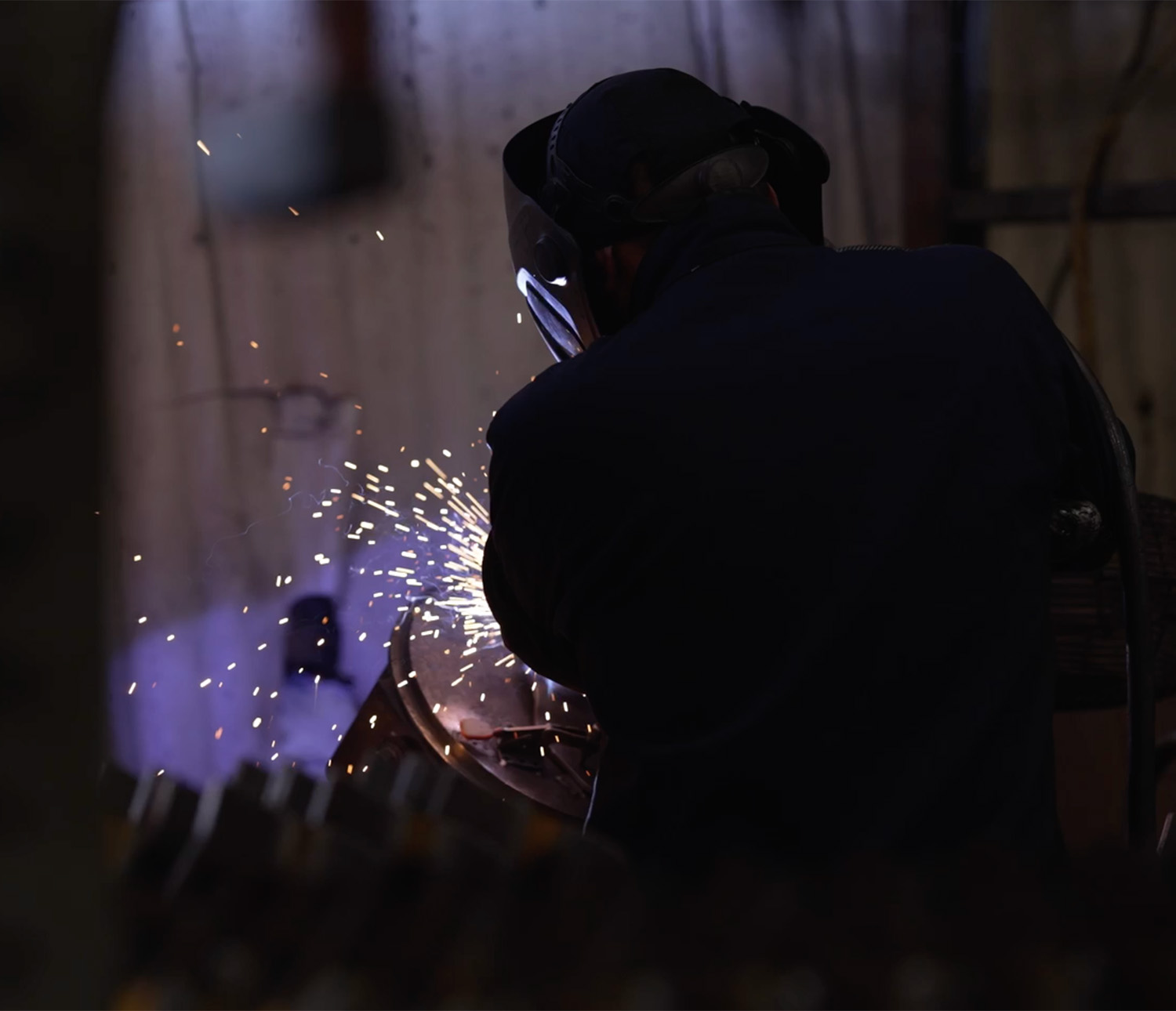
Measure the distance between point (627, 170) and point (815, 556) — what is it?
1.59ft

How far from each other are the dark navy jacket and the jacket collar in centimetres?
7

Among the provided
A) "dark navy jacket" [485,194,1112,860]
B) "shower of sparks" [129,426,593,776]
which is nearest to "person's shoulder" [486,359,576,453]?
"dark navy jacket" [485,194,1112,860]

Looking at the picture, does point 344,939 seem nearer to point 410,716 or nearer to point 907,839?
point 907,839

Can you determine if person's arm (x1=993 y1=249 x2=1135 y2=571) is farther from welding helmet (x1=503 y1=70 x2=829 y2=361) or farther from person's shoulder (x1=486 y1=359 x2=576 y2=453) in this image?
person's shoulder (x1=486 y1=359 x2=576 y2=453)

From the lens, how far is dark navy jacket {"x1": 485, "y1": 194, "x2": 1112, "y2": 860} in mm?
964

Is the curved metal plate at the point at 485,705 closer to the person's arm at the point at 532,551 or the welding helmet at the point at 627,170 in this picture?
the person's arm at the point at 532,551

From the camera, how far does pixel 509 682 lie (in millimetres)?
1465

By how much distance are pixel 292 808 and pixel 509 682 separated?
0.96 metres

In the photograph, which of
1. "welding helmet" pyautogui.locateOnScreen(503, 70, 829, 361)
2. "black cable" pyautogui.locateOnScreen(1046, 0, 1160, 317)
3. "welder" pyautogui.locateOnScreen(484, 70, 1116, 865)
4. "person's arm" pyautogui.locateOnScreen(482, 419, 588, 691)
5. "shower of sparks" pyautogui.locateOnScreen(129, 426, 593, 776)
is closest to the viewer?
"welder" pyautogui.locateOnScreen(484, 70, 1116, 865)

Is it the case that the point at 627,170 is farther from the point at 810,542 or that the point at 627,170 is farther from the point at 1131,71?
the point at 1131,71

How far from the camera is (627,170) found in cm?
121

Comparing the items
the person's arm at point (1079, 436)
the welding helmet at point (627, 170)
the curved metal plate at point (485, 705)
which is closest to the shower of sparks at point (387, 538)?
the curved metal plate at point (485, 705)

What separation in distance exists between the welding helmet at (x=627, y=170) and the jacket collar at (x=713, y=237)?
3 cm

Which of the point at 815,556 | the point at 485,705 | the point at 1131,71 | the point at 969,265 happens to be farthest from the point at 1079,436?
the point at 1131,71
